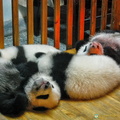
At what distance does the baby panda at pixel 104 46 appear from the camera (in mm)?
2645

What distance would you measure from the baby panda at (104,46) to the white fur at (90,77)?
0.20 metres

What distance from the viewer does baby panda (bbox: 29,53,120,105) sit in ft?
7.44

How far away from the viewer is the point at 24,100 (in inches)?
80.3

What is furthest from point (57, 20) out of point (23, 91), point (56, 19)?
point (23, 91)

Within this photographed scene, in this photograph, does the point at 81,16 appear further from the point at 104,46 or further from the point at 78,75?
the point at 78,75

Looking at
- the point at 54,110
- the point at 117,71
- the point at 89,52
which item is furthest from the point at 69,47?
the point at 54,110

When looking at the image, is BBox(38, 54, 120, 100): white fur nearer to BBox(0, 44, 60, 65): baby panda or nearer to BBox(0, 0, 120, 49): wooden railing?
BBox(0, 44, 60, 65): baby panda

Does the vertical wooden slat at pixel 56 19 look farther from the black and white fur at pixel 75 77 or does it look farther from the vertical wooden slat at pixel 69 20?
the black and white fur at pixel 75 77

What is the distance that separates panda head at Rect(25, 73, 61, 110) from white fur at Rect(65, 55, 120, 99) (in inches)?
6.6

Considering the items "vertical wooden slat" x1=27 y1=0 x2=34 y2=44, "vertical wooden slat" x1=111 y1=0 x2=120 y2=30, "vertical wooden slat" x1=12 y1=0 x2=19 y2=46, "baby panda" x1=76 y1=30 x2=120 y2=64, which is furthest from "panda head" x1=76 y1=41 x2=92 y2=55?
"vertical wooden slat" x1=111 y1=0 x2=120 y2=30

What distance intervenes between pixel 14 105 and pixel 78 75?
555 millimetres

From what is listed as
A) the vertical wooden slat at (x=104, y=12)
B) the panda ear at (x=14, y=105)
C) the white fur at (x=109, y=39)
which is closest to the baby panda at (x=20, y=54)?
the panda ear at (x=14, y=105)

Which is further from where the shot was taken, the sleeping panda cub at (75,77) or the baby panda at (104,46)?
the baby panda at (104,46)

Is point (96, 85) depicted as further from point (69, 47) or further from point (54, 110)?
point (69, 47)
